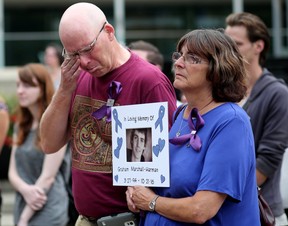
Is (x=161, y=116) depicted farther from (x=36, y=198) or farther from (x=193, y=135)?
(x=36, y=198)

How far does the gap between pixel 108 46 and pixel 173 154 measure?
70 centimetres

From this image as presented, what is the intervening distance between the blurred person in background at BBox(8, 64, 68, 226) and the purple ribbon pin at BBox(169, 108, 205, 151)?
2.28 metres

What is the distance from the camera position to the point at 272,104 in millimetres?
4238

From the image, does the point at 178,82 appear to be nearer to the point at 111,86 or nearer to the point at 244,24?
the point at 111,86

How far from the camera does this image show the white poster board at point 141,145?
10.2 feet

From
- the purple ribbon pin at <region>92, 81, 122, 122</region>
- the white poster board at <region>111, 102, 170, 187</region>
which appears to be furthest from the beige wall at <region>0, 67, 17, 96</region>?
the white poster board at <region>111, 102, 170, 187</region>

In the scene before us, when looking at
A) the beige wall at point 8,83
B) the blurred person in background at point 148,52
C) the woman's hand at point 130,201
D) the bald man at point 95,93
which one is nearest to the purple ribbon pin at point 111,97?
the bald man at point 95,93

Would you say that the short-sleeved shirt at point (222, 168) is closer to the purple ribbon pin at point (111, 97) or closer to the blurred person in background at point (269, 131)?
the purple ribbon pin at point (111, 97)

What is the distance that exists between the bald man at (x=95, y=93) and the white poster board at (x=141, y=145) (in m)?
0.19

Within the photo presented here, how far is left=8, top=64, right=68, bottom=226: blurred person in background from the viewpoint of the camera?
524 centimetres

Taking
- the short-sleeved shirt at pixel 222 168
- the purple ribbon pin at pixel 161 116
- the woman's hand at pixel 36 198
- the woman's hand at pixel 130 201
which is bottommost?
the woman's hand at pixel 36 198

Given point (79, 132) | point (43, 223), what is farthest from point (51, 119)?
point (43, 223)

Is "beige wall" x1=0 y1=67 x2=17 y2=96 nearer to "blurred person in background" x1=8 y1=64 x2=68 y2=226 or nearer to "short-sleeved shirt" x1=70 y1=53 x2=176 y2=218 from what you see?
"blurred person in background" x1=8 y1=64 x2=68 y2=226

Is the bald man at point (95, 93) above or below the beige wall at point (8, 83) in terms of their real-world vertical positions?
above
